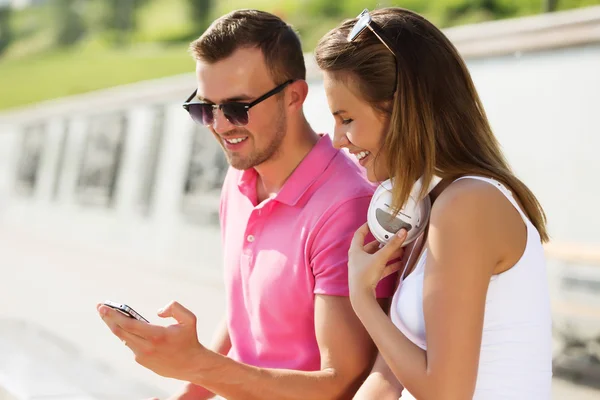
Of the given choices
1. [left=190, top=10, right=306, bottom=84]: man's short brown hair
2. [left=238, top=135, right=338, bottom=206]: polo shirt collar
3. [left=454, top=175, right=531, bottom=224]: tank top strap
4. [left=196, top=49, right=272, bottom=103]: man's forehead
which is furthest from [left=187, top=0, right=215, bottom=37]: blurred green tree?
[left=454, top=175, right=531, bottom=224]: tank top strap

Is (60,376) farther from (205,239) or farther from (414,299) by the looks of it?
(205,239)

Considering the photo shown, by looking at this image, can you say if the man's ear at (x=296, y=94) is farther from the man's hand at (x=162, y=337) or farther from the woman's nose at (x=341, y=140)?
the man's hand at (x=162, y=337)

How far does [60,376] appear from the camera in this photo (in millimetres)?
3631

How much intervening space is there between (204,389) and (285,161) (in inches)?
31.4

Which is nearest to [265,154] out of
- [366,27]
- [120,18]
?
[366,27]

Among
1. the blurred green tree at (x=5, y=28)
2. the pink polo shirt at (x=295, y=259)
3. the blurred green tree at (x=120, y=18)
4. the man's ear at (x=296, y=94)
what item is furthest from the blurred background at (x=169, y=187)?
the blurred green tree at (x=5, y=28)

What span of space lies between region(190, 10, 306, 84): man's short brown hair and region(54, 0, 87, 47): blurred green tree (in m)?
31.6

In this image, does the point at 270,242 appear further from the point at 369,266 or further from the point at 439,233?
the point at 439,233

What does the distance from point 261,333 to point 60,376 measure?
1.45 meters

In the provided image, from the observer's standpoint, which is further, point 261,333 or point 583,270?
point 583,270

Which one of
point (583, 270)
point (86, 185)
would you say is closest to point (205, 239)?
point (86, 185)

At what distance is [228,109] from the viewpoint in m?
2.73

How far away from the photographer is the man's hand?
6.91 ft

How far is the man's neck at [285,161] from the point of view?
277cm
